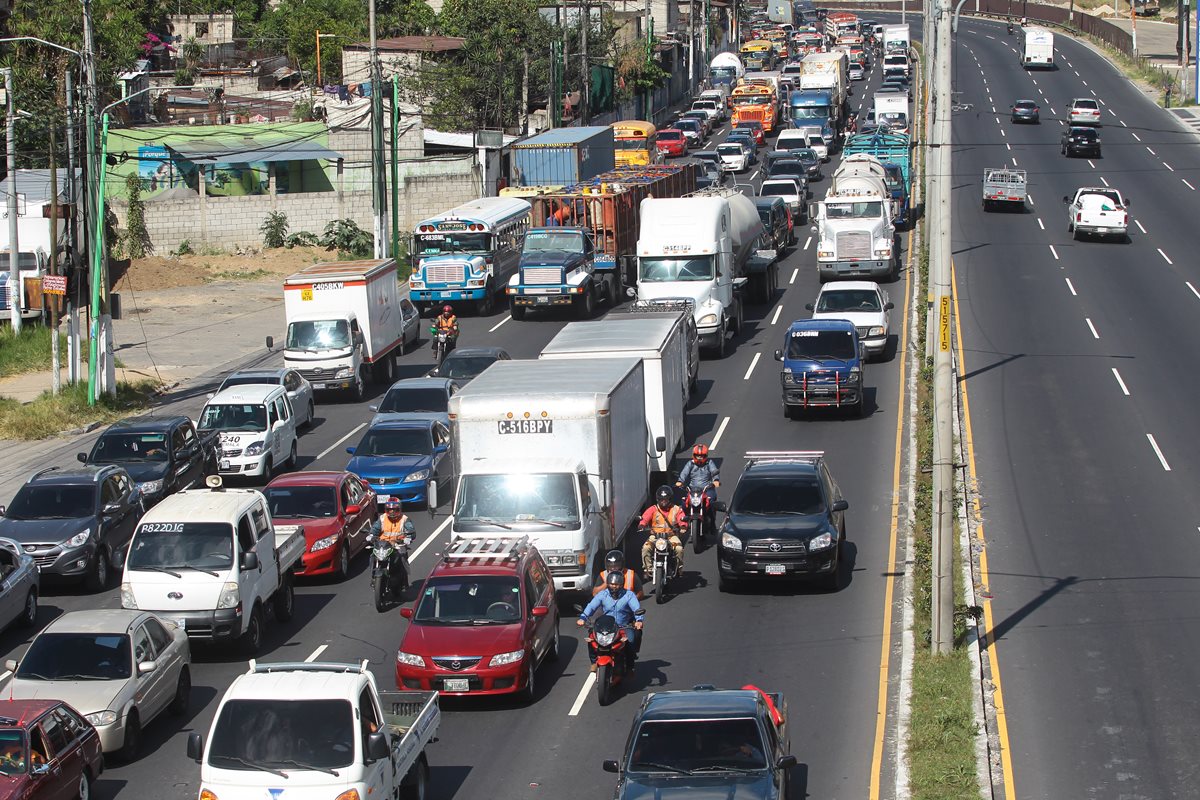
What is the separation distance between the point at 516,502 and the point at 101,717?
7174 millimetres

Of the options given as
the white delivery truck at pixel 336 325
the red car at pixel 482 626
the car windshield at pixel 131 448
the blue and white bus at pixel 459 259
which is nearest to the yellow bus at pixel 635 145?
the blue and white bus at pixel 459 259

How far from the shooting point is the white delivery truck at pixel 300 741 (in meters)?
13.7

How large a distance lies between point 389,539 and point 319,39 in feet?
256

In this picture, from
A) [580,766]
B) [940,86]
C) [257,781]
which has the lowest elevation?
[580,766]

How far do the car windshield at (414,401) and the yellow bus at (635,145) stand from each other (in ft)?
133

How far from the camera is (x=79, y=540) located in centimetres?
2442

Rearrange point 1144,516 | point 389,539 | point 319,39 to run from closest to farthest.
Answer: point 389,539, point 1144,516, point 319,39

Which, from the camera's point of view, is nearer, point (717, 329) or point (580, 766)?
point (580, 766)

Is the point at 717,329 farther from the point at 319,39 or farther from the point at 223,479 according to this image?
the point at 319,39

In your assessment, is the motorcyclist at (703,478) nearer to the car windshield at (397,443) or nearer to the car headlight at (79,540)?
the car windshield at (397,443)

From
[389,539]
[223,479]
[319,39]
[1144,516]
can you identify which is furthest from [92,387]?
[319,39]

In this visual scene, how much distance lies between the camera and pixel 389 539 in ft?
76.1

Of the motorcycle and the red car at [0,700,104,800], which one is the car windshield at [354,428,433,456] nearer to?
the motorcycle

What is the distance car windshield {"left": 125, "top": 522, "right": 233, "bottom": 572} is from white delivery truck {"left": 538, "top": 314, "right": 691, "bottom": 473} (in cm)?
876
